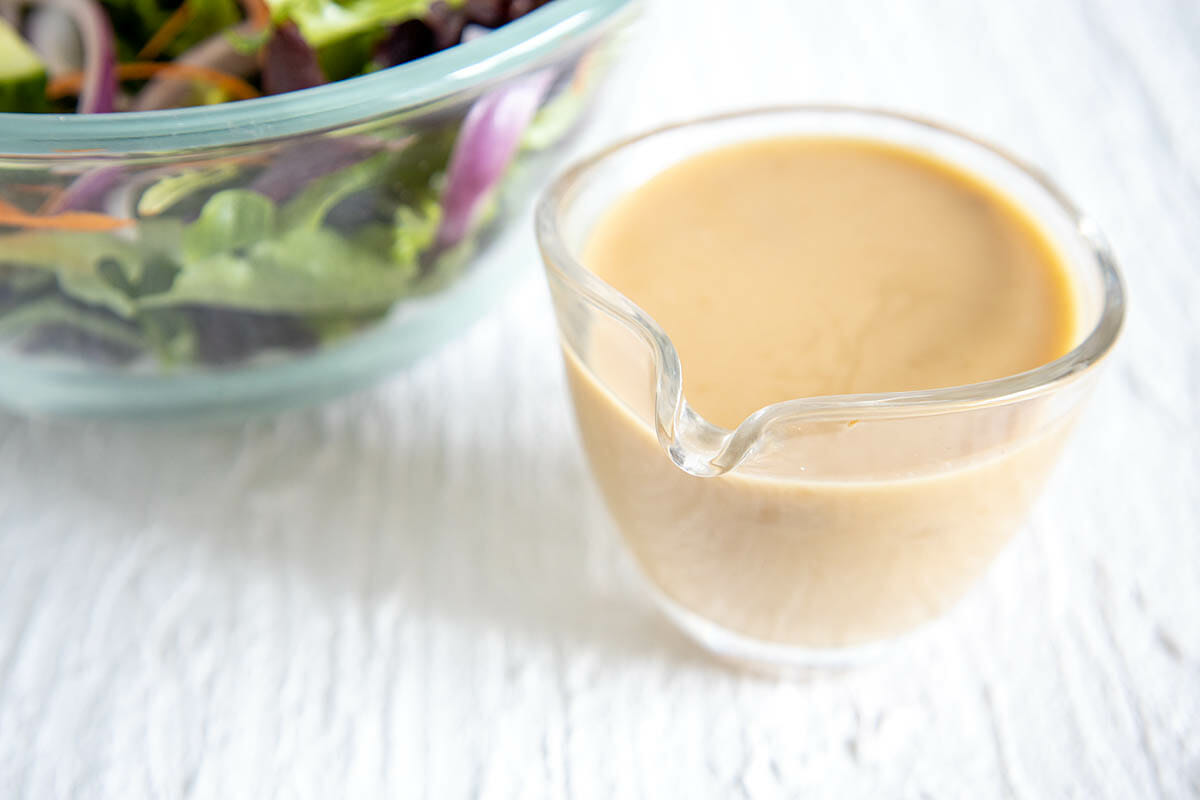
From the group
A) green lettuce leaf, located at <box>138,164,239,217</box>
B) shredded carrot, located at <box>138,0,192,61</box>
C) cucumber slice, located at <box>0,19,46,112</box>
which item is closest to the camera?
green lettuce leaf, located at <box>138,164,239,217</box>

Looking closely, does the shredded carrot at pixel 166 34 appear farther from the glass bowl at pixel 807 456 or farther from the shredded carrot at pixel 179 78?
the glass bowl at pixel 807 456

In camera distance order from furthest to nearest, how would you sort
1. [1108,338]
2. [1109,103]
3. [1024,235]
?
[1109,103] → [1024,235] → [1108,338]

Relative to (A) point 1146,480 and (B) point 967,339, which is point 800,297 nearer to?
(B) point 967,339

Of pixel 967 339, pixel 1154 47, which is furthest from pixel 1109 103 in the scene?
pixel 967 339

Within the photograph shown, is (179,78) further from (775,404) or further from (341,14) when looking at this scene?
(775,404)

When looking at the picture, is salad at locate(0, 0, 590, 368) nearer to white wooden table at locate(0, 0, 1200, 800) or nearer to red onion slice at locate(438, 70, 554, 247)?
red onion slice at locate(438, 70, 554, 247)

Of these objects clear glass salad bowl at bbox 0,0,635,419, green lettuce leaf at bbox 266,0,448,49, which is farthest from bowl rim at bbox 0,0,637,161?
green lettuce leaf at bbox 266,0,448,49

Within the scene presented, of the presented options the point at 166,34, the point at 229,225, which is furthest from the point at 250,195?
the point at 166,34

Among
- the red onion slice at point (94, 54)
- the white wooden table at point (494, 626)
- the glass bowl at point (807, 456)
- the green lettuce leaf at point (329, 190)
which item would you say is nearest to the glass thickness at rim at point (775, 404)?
the glass bowl at point (807, 456)

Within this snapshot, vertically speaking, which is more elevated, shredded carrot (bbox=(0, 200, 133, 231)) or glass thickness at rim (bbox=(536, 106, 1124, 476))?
glass thickness at rim (bbox=(536, 106, 1124, 476))
